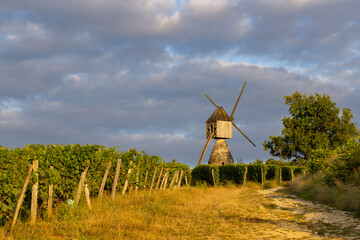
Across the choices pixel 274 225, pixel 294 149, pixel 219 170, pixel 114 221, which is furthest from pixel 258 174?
pixel 114 221

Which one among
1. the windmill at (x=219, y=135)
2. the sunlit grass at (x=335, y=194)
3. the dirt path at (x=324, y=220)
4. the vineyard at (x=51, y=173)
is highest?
the windmill at (x=219, y=135)

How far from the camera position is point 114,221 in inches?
431

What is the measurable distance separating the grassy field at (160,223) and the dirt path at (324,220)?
24 centimetres

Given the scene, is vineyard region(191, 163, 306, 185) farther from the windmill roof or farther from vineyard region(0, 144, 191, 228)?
vineyard region(0, 144, 191, 228)

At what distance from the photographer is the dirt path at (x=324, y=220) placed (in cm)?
1127

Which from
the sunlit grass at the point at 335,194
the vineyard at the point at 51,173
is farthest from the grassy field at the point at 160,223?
the sunlit grass at the point at 335,194

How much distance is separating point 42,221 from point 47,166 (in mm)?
1960

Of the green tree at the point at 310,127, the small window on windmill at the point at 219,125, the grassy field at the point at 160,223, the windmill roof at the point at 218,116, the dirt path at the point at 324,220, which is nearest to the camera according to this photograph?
the grassy field at the point at 160,223

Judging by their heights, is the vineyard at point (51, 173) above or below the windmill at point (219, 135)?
below

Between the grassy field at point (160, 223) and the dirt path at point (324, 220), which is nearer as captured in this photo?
the grassy field at point (160, 223)

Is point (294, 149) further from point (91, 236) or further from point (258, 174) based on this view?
point (91, 236)

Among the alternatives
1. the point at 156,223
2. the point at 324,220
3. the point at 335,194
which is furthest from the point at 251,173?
the point at 156,223

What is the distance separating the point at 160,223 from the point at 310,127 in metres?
38.1

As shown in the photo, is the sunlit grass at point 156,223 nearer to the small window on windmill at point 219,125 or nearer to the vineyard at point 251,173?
the vineyard at point 251,173
